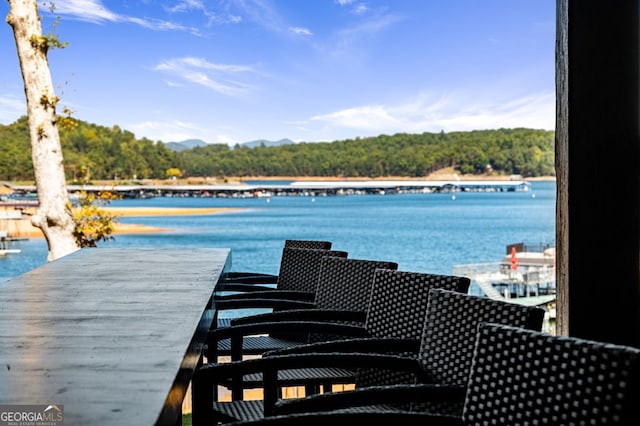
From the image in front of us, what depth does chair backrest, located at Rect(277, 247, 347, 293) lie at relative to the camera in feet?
11.9

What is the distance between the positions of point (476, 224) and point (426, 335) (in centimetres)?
4921

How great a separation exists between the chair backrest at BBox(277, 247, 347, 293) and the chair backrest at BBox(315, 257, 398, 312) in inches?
18.2

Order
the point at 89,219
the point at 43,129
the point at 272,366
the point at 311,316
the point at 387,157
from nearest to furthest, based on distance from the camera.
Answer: the point at 272,366 < the point at 311,316 < the point at 43,129 < the point at 89,219 < the point at 387,157

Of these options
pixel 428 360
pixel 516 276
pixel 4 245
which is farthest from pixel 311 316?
pixel 4 245

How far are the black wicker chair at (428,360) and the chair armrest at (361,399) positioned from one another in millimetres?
209

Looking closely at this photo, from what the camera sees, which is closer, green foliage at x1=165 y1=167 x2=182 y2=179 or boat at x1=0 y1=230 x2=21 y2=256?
green foliage at x1=165 y1=167 x2=182 y2=179

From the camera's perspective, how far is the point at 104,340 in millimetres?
1621

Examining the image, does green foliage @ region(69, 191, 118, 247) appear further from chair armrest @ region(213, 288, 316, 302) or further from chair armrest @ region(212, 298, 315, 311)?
chair armrest @ region(212, 298, 315, 311)

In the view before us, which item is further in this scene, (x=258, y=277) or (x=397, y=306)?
(x=258, y=277)

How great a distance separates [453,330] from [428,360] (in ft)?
0.33

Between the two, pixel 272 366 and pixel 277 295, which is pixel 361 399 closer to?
pixel 272 366

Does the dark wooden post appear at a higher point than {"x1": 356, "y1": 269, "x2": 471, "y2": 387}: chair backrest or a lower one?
higher

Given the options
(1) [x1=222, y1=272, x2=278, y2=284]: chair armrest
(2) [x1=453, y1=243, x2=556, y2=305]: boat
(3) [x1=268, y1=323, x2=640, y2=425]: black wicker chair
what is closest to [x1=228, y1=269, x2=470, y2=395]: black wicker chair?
(3) [x1=268, y1=323, x2=640, y2=425]: black wicker chair

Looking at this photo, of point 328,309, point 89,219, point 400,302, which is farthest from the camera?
point 89,219
